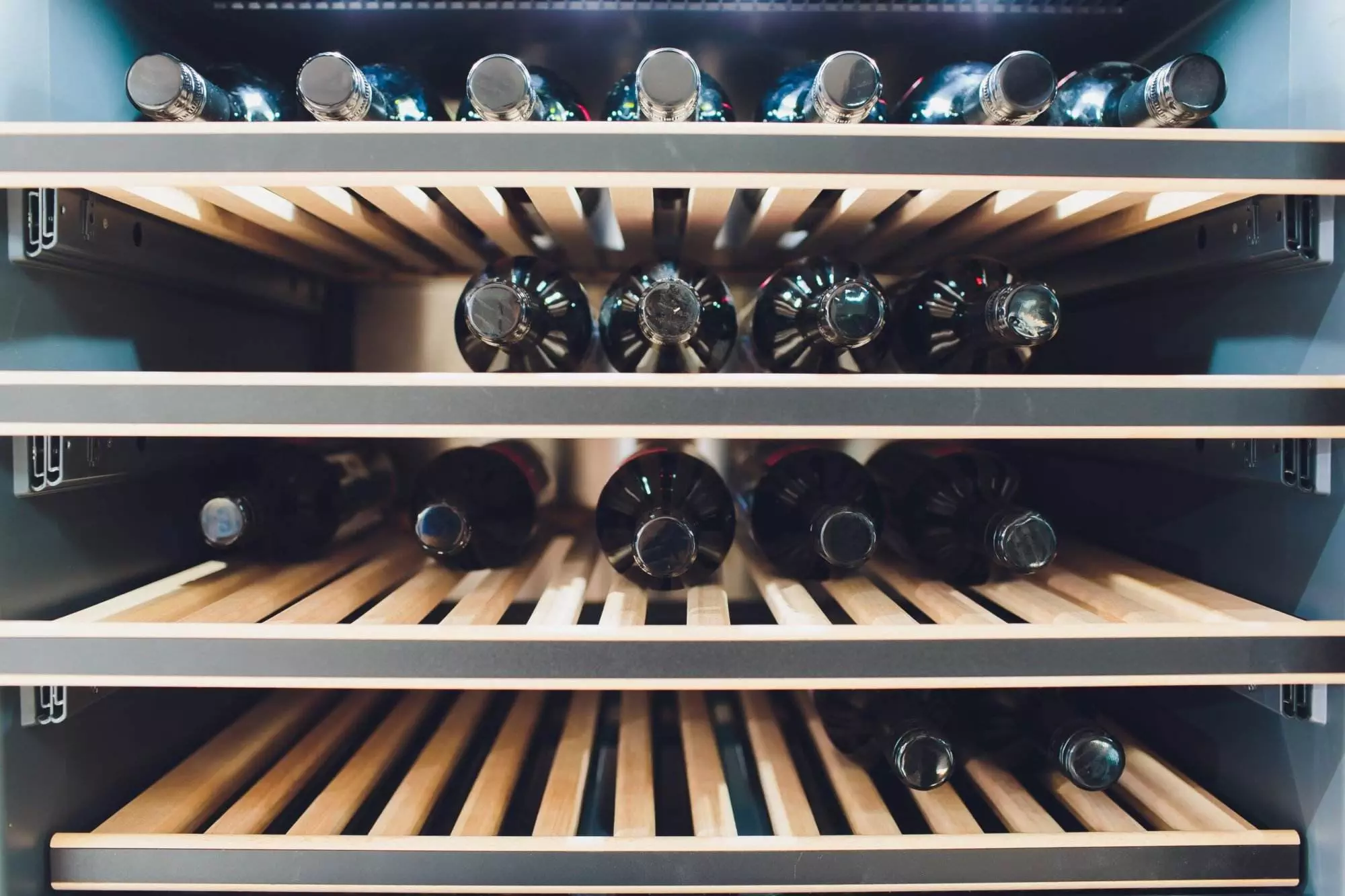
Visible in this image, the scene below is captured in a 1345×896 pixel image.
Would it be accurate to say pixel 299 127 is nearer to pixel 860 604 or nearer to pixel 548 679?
pixel 548 679

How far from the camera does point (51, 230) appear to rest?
541mm

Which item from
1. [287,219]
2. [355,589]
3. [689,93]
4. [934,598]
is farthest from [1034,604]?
[287,219]

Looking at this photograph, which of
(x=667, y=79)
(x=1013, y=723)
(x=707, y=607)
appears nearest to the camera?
(x=667, y=79)

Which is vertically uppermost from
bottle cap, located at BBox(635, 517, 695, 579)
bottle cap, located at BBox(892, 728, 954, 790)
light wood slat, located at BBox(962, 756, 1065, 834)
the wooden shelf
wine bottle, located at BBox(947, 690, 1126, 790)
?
bottle cap, located at BBox(635, 517, 695, 579)

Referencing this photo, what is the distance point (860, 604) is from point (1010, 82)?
415 mm

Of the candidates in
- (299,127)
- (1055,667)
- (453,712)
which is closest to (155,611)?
(453,712)

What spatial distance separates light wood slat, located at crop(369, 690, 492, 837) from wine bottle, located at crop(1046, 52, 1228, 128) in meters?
0.83

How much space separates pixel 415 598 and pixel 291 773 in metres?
0.21

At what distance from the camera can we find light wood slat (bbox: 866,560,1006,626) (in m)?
0.55

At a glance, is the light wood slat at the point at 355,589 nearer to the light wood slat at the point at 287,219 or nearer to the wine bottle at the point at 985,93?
the light wood slat at the point at 287,219

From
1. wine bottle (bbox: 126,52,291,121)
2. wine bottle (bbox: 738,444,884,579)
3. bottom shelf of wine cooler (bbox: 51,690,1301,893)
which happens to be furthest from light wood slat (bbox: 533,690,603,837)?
wine bottle (bbox: 126,52,291,121)

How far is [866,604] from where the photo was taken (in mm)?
595

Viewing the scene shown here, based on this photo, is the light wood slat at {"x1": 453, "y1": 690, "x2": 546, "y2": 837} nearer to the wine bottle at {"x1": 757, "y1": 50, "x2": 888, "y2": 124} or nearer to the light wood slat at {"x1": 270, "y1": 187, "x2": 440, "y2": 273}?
the light wood slat at {"x1": 270, "y1": 187, "x2": 440, "y2": 273}

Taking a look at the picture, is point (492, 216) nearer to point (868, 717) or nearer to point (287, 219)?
point (287, 219)
